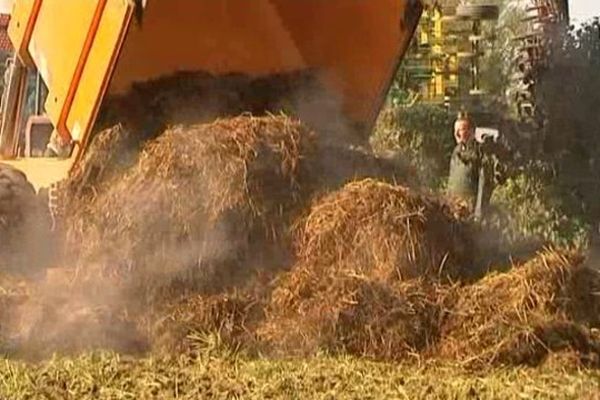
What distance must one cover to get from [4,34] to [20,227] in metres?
2.30

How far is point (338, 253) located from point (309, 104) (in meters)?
1.96

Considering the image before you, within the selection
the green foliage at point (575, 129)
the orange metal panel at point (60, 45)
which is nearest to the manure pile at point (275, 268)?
the orange metal panel at point (60, 45)

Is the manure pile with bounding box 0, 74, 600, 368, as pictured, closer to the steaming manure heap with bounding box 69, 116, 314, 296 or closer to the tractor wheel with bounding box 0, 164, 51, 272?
the steaming manure heap with bounding box 69, 116, 314, 296

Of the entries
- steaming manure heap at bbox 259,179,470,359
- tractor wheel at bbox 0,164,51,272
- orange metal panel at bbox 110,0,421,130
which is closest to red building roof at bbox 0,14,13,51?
tractor wheel at bbox 0,164,51,272

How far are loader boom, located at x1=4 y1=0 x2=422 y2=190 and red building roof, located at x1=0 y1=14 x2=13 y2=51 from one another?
456mm

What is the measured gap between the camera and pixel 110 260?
8234 mm

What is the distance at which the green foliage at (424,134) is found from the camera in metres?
14.8

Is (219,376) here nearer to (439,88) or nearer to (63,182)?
(63,182)

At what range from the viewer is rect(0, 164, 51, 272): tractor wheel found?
9.34 metres

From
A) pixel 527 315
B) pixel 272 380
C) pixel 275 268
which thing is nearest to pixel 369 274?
pixel 275 268

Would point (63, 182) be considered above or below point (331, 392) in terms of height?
above

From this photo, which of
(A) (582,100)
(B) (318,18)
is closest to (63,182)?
(B) (318,18)

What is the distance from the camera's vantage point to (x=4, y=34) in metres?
11.1

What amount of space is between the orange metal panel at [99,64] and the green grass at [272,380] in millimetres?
2030
